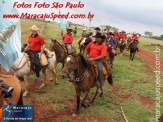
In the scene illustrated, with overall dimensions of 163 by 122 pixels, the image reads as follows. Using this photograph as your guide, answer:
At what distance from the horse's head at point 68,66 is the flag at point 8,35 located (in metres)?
1.46

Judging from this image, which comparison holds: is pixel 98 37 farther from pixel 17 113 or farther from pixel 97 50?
pixel 17 113

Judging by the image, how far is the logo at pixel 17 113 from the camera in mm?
2642

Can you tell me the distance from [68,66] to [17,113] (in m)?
1.76

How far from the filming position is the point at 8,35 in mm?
2672

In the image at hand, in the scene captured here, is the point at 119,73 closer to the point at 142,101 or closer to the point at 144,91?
the point at 144,91

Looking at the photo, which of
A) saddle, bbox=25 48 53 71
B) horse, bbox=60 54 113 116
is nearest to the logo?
horse, bbox=60 54 113 116

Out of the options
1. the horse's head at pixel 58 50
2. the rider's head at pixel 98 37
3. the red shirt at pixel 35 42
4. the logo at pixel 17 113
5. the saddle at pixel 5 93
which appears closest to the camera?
the saddle at pixel 5 93

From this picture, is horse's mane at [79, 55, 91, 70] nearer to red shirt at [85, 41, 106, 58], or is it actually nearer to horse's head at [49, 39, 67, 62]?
red shirt at [85, 41, 106, 58]

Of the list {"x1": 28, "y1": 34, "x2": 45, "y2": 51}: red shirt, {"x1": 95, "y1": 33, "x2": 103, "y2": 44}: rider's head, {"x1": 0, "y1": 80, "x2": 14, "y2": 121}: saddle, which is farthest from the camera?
{"x1": 28, "y1": 34, "x2": 45, "y2": 51}: red shirt

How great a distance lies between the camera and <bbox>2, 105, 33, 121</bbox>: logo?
2.64 m

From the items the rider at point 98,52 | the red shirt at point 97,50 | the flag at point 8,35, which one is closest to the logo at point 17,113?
the flag at point 8,35

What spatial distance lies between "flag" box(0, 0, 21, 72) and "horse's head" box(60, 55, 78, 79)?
1.46m

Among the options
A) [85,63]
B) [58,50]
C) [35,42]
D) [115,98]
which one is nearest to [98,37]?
[85,63]

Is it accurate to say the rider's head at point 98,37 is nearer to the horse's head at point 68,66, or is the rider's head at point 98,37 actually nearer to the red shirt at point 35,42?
the horse's head at point 68,66
